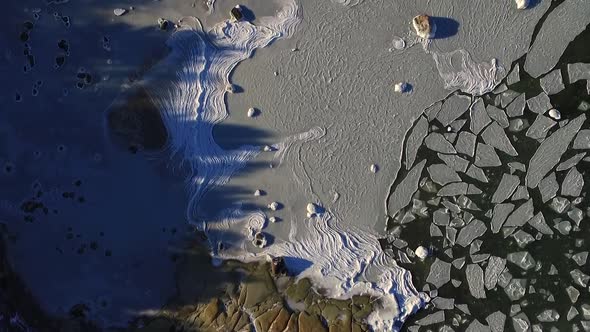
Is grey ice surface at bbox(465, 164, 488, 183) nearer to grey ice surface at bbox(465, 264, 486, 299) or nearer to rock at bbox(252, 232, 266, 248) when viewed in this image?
grey ice surface at bbox(465, 264, 486, 299)

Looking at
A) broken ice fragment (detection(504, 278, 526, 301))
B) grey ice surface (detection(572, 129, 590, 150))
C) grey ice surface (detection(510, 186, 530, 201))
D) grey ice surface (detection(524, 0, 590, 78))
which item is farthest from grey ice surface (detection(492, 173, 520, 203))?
grey ice surface (detection(524, 0, 590, 78))

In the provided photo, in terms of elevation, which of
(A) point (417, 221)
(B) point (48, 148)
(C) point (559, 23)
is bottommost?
(A) point (417, 221)

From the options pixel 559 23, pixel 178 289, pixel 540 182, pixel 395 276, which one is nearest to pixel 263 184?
pixel 178 289

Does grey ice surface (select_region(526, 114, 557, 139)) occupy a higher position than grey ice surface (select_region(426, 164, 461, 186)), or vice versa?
grey ice surface (select_region(526, 114, 557, 139))

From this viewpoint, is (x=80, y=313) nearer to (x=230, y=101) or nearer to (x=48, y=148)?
(x=48, y=148)

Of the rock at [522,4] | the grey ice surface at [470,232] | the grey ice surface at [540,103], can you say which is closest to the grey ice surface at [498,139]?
the grey ice surface at [540,103]
